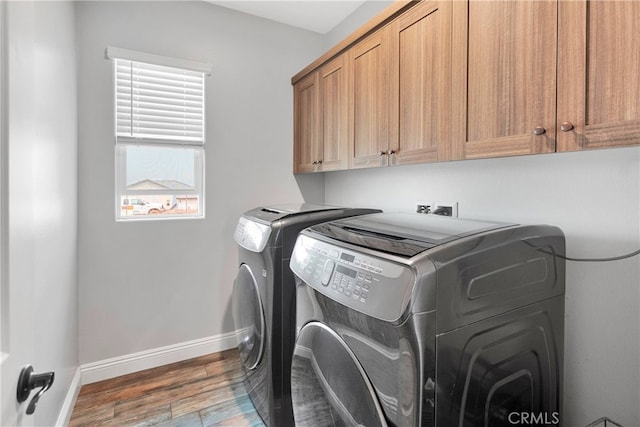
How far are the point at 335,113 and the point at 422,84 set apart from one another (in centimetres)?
78

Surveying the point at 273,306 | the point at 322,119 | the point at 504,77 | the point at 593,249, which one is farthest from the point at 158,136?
the point at 593,249

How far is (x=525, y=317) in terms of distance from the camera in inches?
41.7

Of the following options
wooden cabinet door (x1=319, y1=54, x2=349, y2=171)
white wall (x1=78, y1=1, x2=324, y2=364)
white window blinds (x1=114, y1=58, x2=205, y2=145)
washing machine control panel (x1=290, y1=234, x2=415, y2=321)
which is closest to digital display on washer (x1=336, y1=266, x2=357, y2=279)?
washing machine control panel (x1=290, y1=234, x2=415, y2=321)

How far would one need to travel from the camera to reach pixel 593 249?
121cm

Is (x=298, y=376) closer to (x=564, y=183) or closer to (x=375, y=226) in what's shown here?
(x=375, y=226)

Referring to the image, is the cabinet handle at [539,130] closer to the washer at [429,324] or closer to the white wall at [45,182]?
the washer at [429,324]

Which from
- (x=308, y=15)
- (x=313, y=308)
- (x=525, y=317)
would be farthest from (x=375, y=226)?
(x=308, y=15)

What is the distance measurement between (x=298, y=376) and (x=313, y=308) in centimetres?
31


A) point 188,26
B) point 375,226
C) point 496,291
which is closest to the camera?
point 496,291

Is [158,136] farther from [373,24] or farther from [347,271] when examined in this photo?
[347,271]

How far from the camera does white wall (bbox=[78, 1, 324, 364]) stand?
2146 mm

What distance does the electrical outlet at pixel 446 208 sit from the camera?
1.72 metres

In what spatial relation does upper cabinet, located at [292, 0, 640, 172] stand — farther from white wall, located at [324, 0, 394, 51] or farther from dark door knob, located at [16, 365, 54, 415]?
dark door knob, located at [16, 365, 54, 415]

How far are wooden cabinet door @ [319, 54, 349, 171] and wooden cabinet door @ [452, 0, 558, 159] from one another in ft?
2.80
